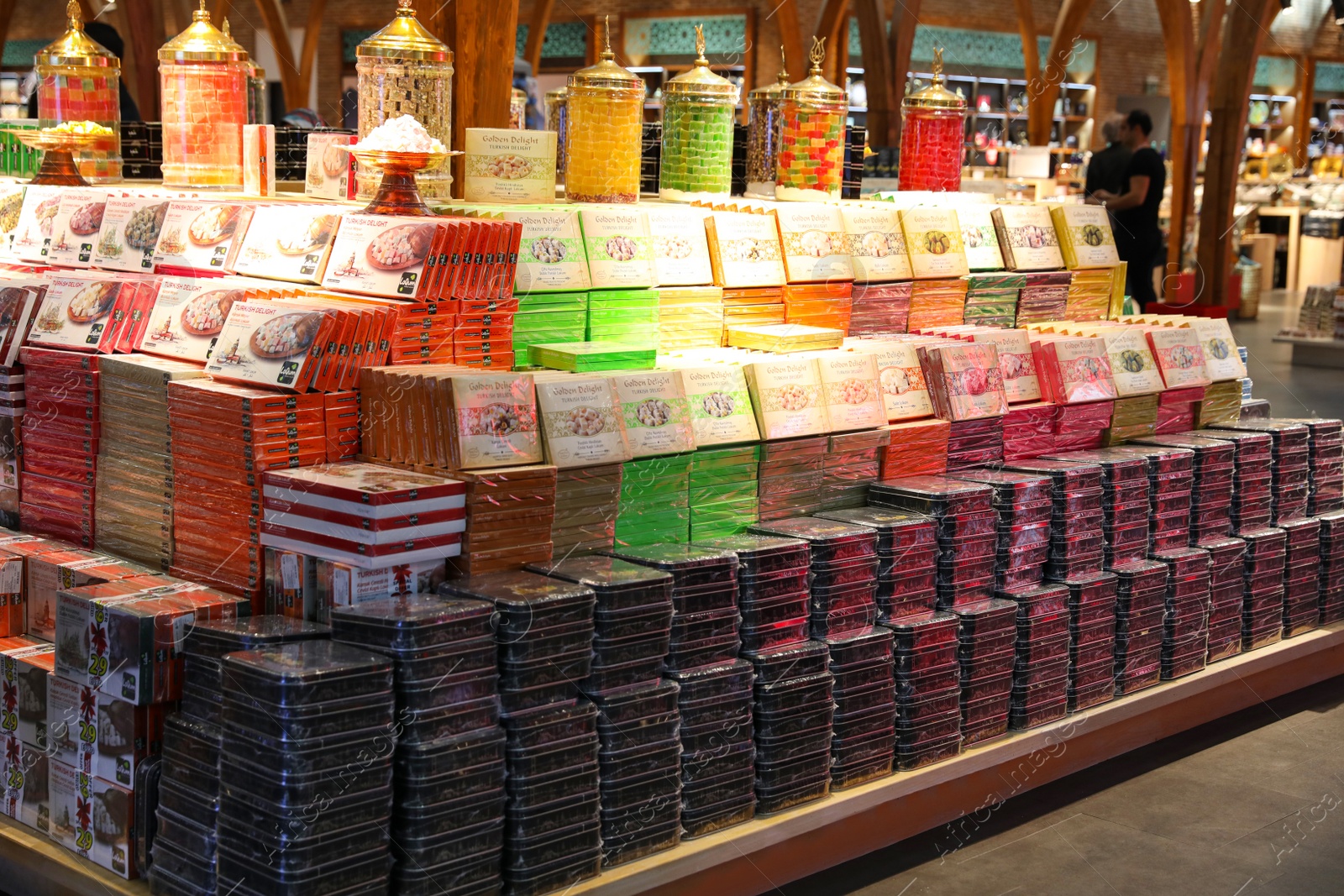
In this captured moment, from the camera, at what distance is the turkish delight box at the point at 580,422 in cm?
306

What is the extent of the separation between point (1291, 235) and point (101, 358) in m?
18.5

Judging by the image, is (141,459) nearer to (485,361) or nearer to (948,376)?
(485,361)

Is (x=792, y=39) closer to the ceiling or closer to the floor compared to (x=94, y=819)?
closer to the ceiling

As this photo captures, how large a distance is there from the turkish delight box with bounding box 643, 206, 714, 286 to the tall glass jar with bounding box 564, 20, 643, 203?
A: 16cm

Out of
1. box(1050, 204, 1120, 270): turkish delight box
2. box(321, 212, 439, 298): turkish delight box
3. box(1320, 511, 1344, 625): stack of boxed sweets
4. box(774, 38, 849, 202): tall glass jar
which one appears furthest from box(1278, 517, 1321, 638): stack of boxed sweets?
box(321, 212, 439, 298): turkish delight box

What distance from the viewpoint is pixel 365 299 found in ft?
10.6

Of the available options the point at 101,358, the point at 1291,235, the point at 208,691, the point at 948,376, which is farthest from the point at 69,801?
the point at 1291,235

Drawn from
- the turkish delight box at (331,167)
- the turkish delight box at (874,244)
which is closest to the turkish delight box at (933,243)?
the turkish delight box at (874,244)

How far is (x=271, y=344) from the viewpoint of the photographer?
10.0 feet

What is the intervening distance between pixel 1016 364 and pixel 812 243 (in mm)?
705

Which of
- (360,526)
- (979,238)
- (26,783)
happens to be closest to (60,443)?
(26,783)

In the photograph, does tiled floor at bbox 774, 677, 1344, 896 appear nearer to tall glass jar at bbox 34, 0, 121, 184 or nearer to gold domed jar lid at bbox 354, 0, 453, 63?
gold domed jar lid at bbox 354, 0, 453, 63

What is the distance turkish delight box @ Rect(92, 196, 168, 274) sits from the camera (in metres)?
3.87

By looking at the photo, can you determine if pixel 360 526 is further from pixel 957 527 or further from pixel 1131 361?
pixel 1131 361
